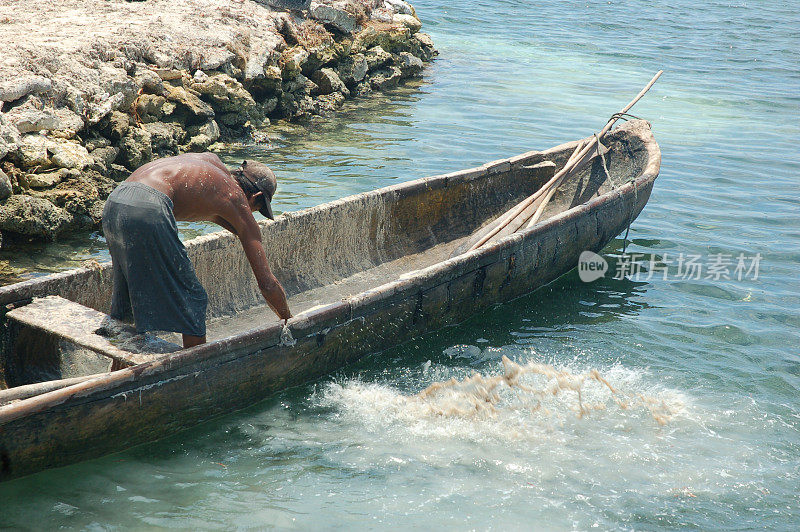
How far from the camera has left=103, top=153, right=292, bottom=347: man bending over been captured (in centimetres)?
421

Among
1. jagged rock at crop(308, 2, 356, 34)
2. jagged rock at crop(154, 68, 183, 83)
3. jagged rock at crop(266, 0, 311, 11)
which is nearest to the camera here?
jagged rock at crop(154, 68, 183, 83)

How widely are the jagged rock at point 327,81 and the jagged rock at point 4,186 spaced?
7375mm

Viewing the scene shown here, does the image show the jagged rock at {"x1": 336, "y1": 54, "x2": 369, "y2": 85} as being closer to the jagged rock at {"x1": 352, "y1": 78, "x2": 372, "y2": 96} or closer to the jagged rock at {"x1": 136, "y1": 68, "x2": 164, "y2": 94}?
the jagged rock at {"x1": 352, "y1": 78, "x2": 372, "y2": 96}

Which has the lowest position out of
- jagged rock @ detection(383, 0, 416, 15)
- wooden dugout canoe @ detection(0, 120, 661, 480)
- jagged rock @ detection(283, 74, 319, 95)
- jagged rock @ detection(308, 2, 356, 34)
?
wooden dugout canoe @ detection(0, 120, 661, 480)

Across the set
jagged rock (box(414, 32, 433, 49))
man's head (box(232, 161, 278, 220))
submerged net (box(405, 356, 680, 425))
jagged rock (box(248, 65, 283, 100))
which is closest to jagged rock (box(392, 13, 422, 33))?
jagged rock (box(414, 32, 433, 49))

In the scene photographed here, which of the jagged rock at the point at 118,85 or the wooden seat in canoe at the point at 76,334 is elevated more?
the jagged rock at the point at 118,85

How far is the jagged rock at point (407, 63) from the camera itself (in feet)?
53.3

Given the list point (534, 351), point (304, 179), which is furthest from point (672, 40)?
point (534, 351)

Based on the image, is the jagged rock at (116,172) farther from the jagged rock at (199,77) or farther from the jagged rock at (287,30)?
the jagged rock at (287,30)

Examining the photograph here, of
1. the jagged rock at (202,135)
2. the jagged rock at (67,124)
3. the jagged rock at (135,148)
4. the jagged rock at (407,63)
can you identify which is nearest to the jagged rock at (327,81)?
the jagged rock at (407,63)

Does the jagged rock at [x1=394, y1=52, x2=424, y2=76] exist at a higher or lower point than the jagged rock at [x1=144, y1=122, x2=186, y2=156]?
higher

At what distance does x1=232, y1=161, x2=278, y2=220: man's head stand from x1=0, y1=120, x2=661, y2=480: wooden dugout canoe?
2.58ft

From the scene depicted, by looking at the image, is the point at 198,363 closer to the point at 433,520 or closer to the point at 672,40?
the point at 433,520

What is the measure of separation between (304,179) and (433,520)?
6.48 metres
